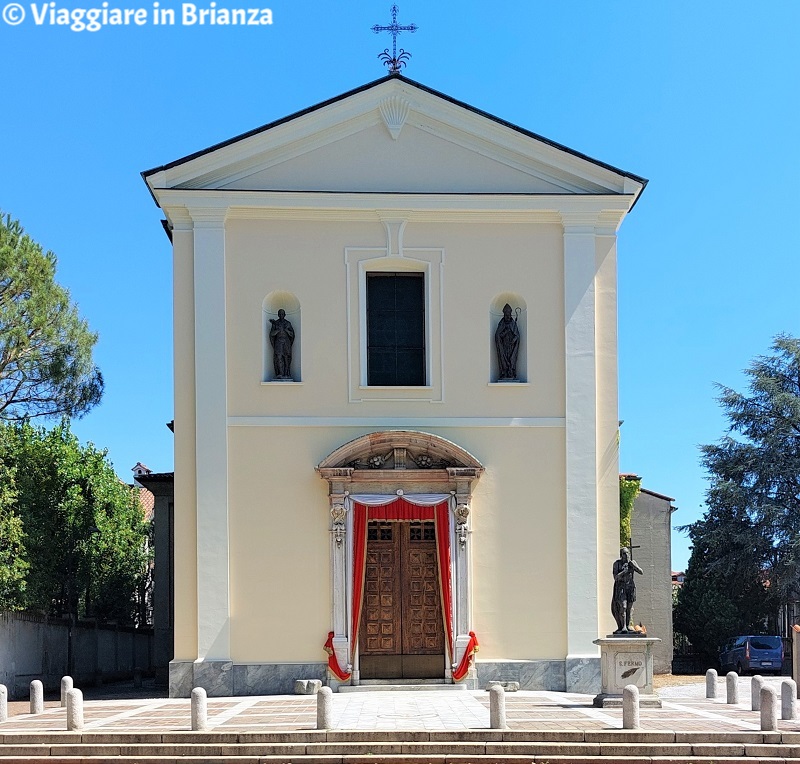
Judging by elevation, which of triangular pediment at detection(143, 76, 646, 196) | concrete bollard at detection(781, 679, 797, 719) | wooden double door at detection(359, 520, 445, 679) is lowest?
concrete bollard at detection(781, 679, 797, 719)

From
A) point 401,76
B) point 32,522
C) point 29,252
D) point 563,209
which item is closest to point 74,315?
point 29,252

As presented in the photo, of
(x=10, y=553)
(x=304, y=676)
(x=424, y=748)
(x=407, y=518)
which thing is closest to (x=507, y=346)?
(x=407, y=518)

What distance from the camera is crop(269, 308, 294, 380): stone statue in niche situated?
69.8 feet

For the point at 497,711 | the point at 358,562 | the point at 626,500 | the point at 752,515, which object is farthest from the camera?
the point at 752,515

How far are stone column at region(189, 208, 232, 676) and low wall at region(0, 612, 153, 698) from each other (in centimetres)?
661

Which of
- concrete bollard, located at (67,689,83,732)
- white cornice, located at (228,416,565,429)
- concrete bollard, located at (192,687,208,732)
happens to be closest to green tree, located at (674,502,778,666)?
white cornice, located at (228,416,565,429)

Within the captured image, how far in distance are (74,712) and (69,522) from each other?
15.0m

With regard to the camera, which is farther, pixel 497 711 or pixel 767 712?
pixel 767 712

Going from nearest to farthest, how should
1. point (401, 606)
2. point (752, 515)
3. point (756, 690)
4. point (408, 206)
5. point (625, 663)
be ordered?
point (756, 690), point (625, 663), point (401, 606), point (408, 206), point (752, 515)

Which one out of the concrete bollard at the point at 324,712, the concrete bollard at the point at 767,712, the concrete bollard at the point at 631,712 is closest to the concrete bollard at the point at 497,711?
the concrete bollard at the point at 631,712

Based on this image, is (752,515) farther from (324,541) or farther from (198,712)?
(198,712)

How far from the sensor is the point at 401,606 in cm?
2081

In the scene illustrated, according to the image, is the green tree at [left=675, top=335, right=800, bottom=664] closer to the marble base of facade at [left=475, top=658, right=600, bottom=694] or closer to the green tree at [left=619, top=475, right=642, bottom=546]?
the green tree at [left=619, top=475, right=642, bottom=546]

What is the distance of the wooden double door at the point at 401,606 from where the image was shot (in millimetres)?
20625
